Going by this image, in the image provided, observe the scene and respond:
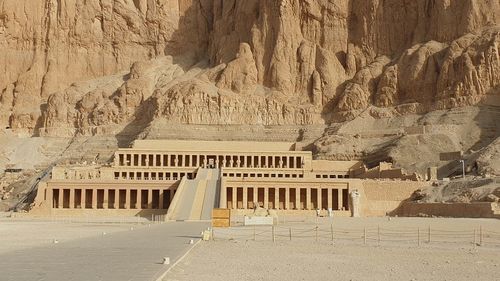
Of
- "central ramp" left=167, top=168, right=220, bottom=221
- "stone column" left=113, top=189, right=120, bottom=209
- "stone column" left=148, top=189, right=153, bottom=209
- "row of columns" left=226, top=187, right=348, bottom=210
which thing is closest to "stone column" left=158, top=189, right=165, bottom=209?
"stone column" left=148, top=189, right=153, bottom=209

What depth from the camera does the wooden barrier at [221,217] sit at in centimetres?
4106

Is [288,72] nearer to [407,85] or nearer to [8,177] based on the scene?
[407,85]

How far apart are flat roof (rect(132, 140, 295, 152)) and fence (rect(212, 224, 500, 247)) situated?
192 feet

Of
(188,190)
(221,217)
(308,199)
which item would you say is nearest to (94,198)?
(188,190)

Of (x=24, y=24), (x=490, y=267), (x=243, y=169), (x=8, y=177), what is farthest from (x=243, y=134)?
(x=490, y=267)

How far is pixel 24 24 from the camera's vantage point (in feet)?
443

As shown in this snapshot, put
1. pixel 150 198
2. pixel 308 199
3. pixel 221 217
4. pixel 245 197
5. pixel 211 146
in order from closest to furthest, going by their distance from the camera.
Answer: pixel 221 217, pixel 308 199, pixel 245 197, pixel 150 198, pixel 211 146

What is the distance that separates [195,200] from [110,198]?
15943 millimetres

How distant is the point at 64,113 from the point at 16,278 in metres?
105

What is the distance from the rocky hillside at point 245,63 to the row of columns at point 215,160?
5096 millimetres

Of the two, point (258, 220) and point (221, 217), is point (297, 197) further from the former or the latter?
point (221, 217)

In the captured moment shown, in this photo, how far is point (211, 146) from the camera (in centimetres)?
9988

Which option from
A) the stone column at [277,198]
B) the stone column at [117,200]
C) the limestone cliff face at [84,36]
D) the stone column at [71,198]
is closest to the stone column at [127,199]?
the stone column at [117,200]

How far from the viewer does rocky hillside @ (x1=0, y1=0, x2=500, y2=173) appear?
3991 inches
